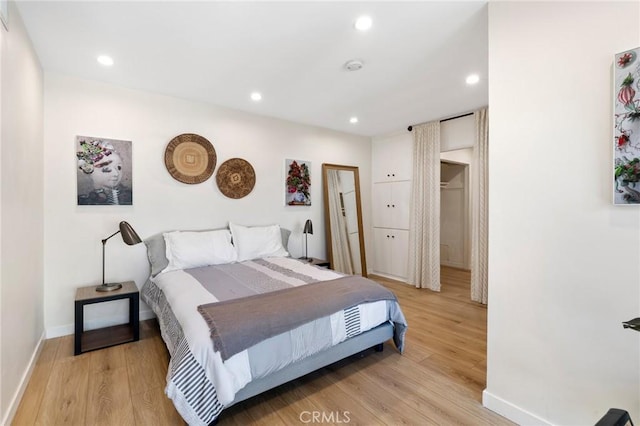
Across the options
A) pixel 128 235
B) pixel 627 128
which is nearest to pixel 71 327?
pixel 128 235

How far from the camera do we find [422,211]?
4.30 meters

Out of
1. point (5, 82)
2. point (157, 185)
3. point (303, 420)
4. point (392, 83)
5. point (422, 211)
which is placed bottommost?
point (303, 420)

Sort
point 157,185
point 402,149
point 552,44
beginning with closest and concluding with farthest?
1. point 552,44
2. point 157,185
3. point 402,149

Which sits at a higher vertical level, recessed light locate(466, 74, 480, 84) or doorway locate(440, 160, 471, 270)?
recessed light locate(466, 74, 480, 84)

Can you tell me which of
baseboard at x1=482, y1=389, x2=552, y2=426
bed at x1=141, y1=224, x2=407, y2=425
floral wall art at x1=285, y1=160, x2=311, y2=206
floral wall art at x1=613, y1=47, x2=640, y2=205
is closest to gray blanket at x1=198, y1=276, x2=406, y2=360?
bed at x1=141, y1=224, x2=407, y2=425

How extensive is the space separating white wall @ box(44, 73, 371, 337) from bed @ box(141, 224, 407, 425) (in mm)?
353

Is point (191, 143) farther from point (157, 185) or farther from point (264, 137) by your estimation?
point (264, 137)

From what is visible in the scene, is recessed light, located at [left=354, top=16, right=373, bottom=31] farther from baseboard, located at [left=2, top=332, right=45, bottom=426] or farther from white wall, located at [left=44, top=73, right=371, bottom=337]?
baseboard, located at [left=2, top=332, right=45, bottom=426]

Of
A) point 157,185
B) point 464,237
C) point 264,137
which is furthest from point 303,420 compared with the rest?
point 464,237

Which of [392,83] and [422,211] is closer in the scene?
[392,83]

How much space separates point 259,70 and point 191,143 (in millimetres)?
1288

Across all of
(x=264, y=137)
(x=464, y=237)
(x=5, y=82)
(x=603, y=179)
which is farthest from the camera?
(x=464, y=237)

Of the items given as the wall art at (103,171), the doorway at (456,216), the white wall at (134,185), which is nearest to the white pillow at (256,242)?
the white wall at (134,185)

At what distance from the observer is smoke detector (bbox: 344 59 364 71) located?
244 centimetres
